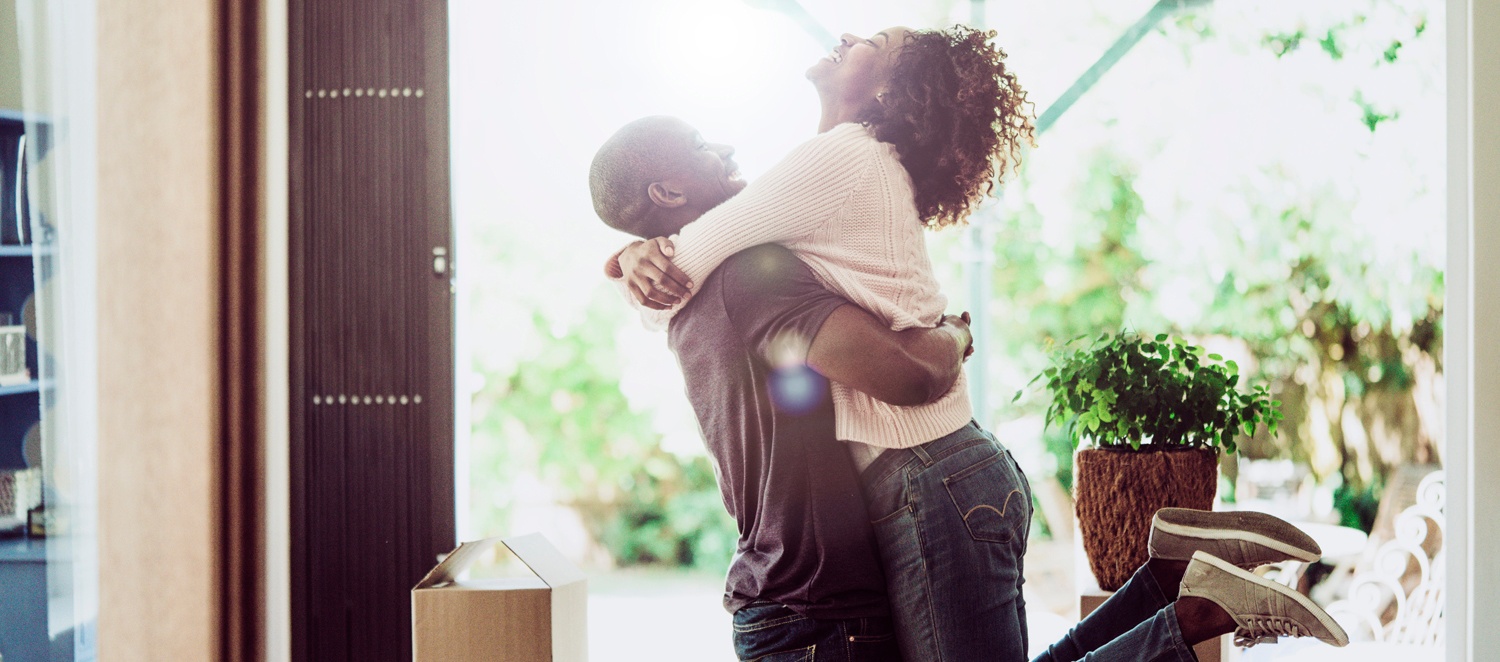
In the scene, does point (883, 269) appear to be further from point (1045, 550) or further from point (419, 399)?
point (1045, 550)

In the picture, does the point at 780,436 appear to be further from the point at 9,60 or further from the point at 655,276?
the point at 9,60

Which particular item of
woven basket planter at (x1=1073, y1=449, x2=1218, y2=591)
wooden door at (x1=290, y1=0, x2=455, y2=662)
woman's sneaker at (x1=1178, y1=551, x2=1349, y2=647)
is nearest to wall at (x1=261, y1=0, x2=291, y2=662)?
wooden door at (x1=290, y1=0, x2=455, y2=662)

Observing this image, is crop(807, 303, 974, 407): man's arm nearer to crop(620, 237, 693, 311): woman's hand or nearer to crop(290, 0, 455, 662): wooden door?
crop(620, 237, 693, 311): woman's hand

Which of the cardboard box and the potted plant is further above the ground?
the potted plant

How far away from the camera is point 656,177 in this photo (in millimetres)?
1399

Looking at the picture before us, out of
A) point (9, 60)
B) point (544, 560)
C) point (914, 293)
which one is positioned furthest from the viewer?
point (9, 60)

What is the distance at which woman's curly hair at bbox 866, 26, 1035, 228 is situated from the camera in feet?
4.55

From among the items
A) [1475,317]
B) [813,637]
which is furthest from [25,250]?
[1475,317]

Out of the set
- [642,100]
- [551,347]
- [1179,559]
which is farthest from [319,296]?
[551,347]

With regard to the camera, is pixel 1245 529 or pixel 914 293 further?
pixel 1245 529

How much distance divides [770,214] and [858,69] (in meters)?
0.37

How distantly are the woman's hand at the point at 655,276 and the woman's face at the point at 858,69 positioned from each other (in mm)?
379

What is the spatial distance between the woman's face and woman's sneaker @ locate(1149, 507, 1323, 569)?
2.77 feet

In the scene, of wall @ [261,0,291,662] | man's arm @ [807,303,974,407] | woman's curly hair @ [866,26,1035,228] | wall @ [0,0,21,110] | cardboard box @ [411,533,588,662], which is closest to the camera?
man's arm @ [807,303,974,407]
